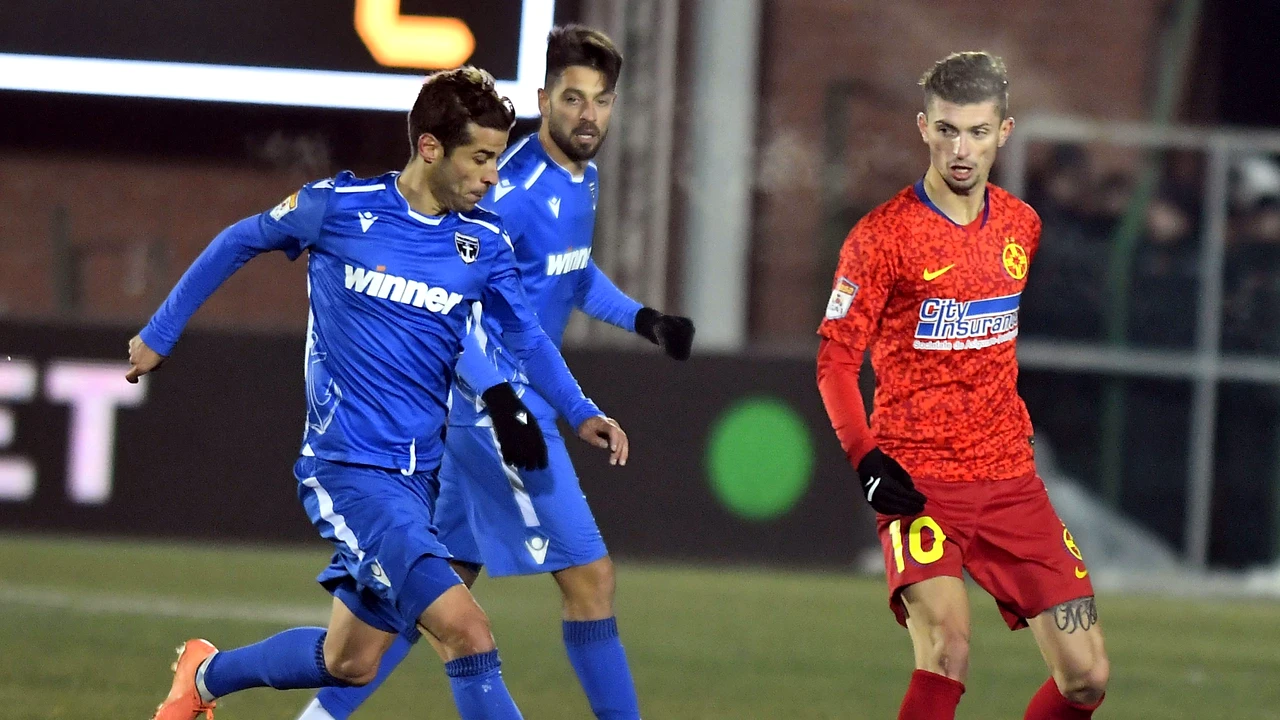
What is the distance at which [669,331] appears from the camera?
494 cm

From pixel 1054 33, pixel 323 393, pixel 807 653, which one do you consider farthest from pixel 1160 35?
pixel 323 393

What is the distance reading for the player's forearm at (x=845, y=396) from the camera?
420 cm

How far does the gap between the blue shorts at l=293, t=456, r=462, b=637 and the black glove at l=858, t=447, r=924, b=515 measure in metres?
0.87

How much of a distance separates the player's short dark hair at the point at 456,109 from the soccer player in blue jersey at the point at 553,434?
21.5 inches

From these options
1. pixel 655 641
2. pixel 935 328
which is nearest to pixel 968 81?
pixel 935 328

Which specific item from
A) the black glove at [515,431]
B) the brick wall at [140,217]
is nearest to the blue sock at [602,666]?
the black glove at [515,431]

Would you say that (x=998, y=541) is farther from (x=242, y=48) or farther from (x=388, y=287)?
(x=242, y=48)

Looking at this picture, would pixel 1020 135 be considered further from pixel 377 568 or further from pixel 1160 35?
pixel 377 568

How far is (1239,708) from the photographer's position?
6.48m

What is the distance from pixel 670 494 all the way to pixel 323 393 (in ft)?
20.4

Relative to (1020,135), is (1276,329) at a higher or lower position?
lower

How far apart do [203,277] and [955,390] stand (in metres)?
1.65

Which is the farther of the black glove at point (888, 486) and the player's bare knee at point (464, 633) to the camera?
the black glove at point (888, 486)

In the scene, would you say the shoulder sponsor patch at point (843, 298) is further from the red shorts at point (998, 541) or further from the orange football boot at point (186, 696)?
the orange football boot at point (186, 696)
